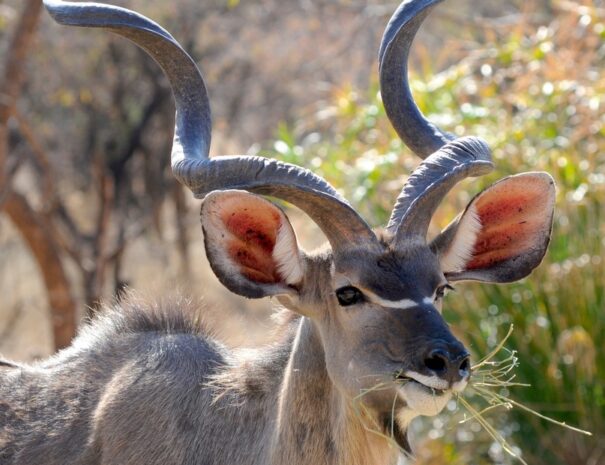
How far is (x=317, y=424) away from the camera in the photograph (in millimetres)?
4008

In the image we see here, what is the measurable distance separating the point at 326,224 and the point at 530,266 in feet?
2.76

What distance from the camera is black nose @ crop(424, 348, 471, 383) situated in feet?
11.5

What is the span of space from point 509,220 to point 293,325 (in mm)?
879

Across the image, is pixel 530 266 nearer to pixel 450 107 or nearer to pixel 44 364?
pixel 44 364

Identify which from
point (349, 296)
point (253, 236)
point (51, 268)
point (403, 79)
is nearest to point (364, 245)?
point (349, 296)

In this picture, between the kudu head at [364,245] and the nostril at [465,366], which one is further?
the kudu head at [364,245]

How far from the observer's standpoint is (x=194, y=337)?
189 inches

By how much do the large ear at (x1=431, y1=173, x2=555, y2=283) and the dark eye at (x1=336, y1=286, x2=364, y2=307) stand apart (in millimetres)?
410

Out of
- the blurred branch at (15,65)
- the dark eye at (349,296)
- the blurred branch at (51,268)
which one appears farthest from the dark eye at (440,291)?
the blurred branch at (51,268)

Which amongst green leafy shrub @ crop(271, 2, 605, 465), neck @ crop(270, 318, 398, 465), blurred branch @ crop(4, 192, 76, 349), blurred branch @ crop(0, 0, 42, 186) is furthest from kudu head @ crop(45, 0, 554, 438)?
blurred branch @ crop(4, 192, 76, 349)

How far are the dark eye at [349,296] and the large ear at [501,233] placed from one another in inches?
16.1

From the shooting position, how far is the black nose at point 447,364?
350 centimetres

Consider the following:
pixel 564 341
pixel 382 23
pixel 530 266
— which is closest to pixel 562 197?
pixel 564 341

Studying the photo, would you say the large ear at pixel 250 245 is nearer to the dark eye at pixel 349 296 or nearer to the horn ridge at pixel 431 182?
the dark eye at pixel 349 296
